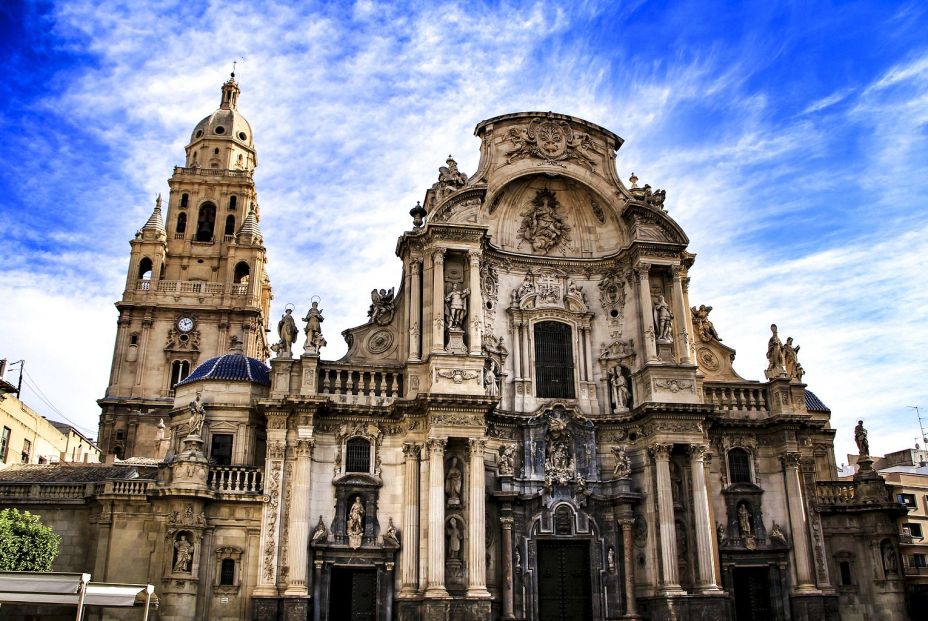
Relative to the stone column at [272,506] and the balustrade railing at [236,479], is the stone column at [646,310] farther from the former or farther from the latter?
the balustrade railing at [236,479]

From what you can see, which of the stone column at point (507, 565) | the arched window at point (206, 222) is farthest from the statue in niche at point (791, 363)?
the arched window at point (206, 222)

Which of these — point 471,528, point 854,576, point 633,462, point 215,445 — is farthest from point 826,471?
point 215,445

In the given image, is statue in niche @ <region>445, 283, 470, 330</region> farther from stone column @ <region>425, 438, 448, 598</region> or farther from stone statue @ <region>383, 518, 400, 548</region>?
stone statue @ <region>383, 518, 400, 548</region>

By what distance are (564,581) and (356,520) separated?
24.7 ft

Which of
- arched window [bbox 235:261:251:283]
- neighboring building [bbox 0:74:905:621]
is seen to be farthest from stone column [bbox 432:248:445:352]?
arched window [bbox 235:261:251:283]

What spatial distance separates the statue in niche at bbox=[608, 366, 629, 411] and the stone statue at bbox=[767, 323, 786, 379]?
18.8 feet

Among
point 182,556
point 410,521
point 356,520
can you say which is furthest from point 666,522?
point 182,556

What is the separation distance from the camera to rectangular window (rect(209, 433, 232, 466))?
29.2 meters

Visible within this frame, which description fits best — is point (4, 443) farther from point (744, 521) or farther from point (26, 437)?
point (744, 521)

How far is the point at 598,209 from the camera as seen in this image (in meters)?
33.7

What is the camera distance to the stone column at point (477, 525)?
26141 mm

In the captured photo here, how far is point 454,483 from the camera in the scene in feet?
90.5

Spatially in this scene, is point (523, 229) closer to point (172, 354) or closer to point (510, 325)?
point (510, 325)

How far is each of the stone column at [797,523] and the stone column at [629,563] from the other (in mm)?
5883
